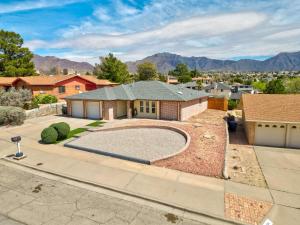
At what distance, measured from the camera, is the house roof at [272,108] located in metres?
15.8

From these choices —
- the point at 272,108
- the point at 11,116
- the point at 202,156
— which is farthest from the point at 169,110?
the point at 11,116

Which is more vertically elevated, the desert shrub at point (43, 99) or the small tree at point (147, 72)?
the small tree at point (147, 72)

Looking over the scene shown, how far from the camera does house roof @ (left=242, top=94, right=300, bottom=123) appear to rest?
1582 centimetres

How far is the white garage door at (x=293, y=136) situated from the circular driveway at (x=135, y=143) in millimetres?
7501

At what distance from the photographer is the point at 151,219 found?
7.59 m

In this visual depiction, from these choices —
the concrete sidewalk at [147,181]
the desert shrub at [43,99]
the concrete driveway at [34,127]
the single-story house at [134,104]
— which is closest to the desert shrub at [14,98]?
the desert shrub at [43,99]

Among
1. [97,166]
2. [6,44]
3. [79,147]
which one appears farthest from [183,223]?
[6,44]

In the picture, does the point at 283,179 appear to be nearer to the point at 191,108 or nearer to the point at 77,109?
the point at 191,108

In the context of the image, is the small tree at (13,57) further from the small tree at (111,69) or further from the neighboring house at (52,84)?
the small tree at (111,69)

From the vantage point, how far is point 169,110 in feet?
75.0

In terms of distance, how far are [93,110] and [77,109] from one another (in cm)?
244

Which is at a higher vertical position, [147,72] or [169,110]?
[147,72]

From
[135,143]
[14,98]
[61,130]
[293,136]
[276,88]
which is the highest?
[276,88]

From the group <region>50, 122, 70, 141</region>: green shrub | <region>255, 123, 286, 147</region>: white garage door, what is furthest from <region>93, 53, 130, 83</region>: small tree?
<region>255, 123, 286, 147</region>: white garage door
